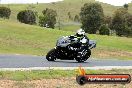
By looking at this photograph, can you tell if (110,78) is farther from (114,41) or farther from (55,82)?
(114,41)

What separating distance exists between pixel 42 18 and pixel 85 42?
103566 millimetres

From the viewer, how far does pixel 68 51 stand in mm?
24172

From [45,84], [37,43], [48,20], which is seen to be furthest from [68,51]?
[48,20]

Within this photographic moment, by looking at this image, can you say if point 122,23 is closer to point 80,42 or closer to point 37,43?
point 37,43

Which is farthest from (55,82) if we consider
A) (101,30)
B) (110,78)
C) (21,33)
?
(101,30)

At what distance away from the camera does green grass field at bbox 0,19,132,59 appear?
45062 millimetres

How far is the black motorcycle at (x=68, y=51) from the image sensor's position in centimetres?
2383

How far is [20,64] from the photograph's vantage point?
20453mm

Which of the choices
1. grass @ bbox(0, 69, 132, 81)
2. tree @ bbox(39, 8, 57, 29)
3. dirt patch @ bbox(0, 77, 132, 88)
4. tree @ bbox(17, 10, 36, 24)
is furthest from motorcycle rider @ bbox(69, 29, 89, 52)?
tree @ bbox(17, 10, 36, 24)

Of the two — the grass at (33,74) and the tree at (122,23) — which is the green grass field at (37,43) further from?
the tree at (122,23)

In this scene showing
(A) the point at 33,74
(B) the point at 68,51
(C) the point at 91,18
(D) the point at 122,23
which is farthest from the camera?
(D) the point at 122,23

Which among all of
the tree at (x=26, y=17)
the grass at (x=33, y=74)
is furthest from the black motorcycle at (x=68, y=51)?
the tree at (x=26, y=17)

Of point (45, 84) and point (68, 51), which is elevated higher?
point (45, 84)

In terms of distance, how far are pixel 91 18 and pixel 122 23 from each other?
29.0 ft
